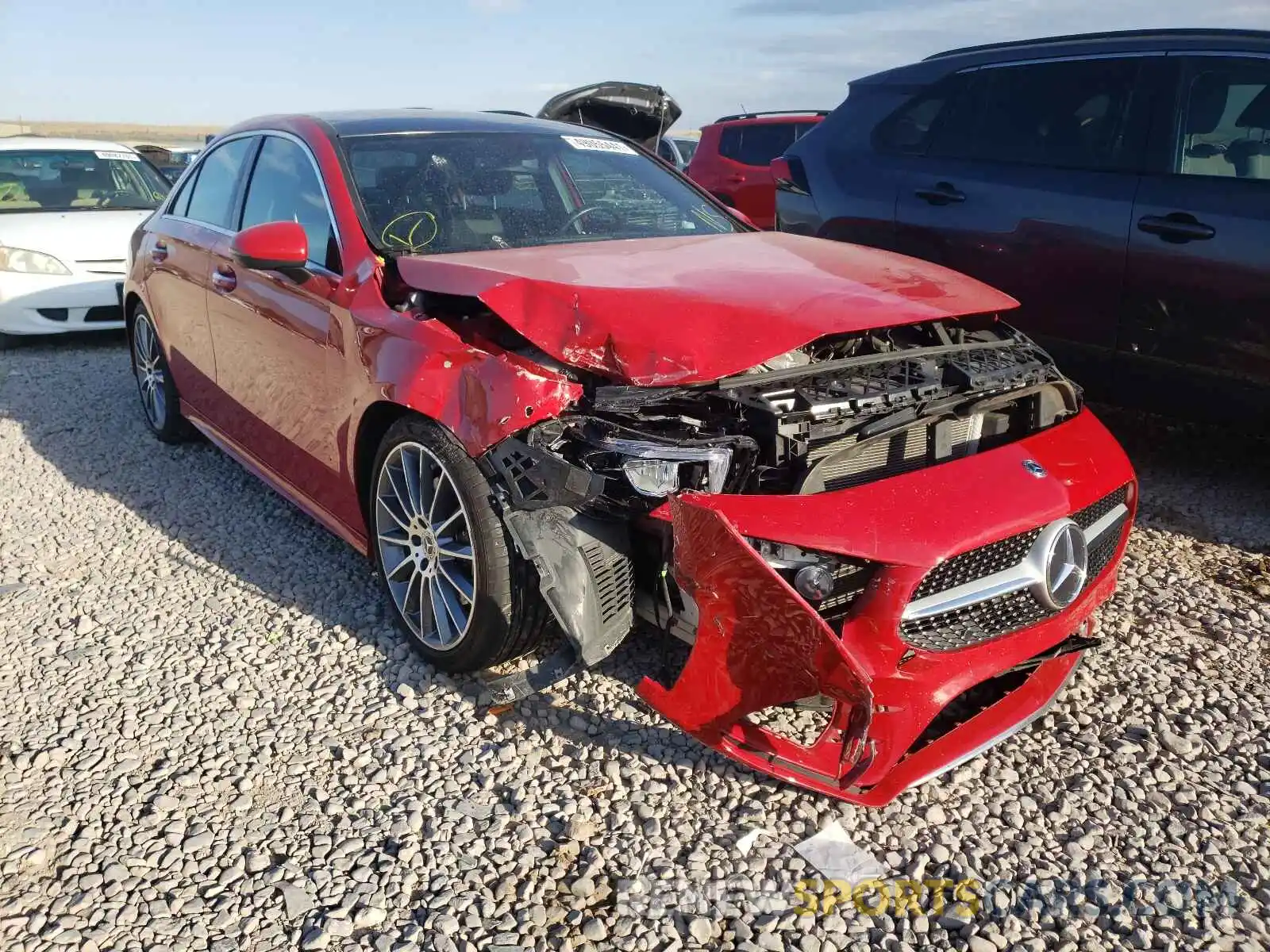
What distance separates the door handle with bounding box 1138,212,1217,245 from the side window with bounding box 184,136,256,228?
3.72 m

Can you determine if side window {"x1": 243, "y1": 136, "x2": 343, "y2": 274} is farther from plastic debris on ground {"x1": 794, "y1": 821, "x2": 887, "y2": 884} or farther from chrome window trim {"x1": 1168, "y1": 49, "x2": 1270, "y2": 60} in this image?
chrome window trim {"x1": 1168, "y1": 49, "x2": 1270, "y2": 60}

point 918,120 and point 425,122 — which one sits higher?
point 425,122

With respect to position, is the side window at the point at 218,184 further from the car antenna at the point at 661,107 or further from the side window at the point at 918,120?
the side window at the point at 918,120

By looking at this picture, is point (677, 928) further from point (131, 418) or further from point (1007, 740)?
point (131, 418)

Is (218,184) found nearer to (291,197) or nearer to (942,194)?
(291,197)

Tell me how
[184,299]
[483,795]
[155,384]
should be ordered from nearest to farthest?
[483,795] < [184,299] < [155,384]

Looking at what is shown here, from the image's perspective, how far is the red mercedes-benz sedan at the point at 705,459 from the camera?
7.67 feet

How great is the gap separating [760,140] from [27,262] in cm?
701

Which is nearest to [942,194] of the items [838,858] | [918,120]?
[918,120]

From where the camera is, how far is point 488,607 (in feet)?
9.29

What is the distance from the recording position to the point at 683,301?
106 inches

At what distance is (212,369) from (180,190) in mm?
1180

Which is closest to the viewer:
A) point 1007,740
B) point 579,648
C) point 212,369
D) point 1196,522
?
point 579,648

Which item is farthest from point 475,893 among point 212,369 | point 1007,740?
point 212,369
